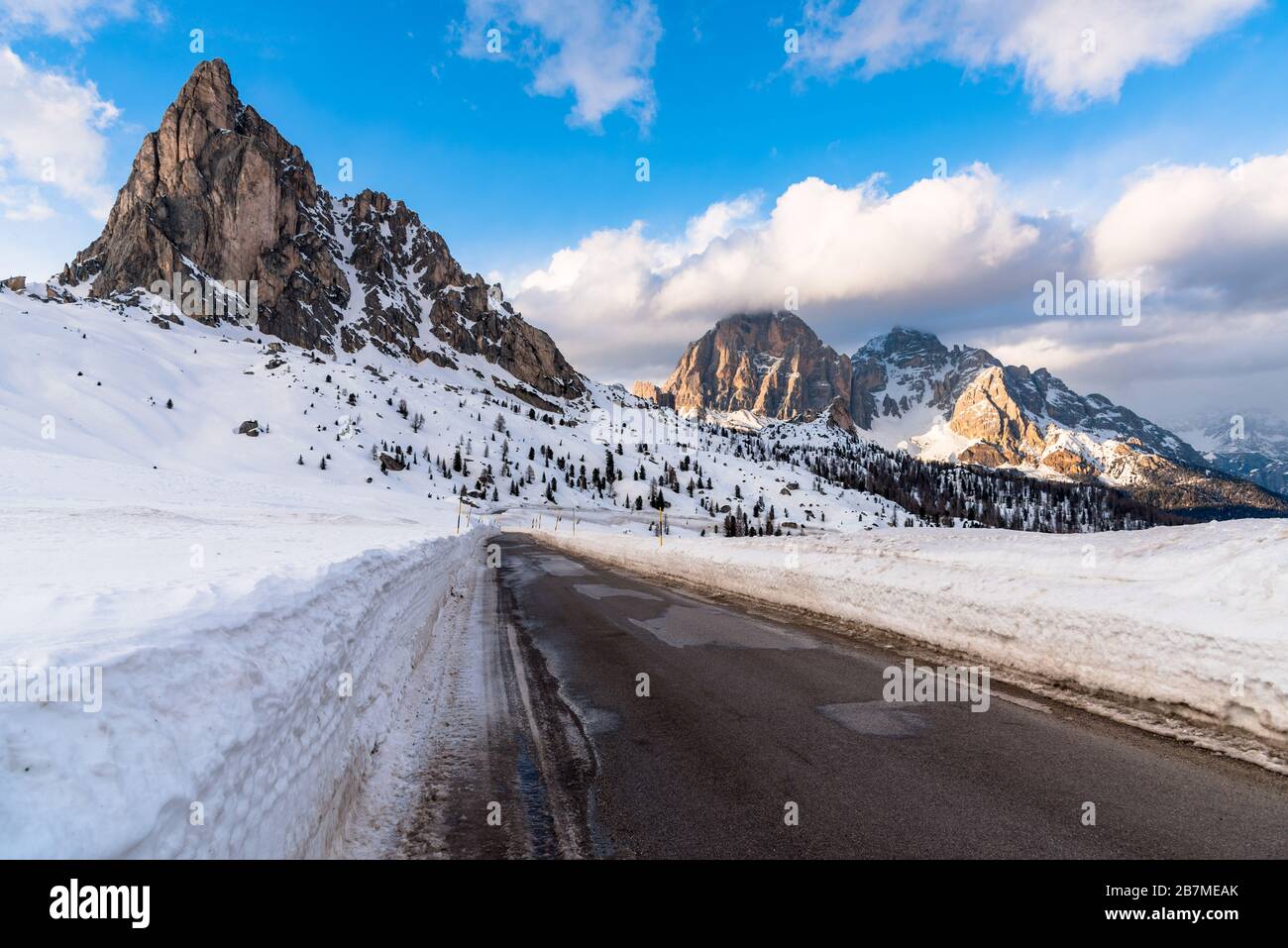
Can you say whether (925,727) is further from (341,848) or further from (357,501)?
(357,501)

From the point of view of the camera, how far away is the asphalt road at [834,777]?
396 cm

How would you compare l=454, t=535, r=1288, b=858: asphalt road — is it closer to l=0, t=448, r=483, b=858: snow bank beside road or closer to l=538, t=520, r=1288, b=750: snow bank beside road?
l=538, t=520, r=1288, b=750: snow bank beside road

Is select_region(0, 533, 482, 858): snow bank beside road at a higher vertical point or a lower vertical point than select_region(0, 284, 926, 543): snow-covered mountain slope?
lower

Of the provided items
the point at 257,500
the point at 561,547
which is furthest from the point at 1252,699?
the point at 257,500

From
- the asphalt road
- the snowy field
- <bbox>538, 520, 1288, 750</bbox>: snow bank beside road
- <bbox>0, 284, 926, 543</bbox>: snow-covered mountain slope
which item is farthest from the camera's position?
<bbox>0, 284, 926, 543</bbox>: snow-covered mountain slope

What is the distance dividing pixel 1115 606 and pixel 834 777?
428cm

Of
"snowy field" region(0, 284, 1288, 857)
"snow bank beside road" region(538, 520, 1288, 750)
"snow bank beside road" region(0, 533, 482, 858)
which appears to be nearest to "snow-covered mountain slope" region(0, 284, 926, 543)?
"snowy field" region(0, 284, 1288, 857)

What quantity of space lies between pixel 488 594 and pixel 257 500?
41026 millimetres

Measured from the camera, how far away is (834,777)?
4922mm

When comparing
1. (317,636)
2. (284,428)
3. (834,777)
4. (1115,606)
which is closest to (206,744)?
(317,636)

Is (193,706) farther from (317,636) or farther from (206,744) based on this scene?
(317,636)

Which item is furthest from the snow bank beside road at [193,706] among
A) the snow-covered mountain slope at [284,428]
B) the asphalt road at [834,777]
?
the snow-covered mountain slope at [284,428]

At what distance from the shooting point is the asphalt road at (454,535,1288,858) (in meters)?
3.96

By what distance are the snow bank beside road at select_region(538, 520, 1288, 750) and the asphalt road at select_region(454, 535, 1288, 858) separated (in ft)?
2.80
